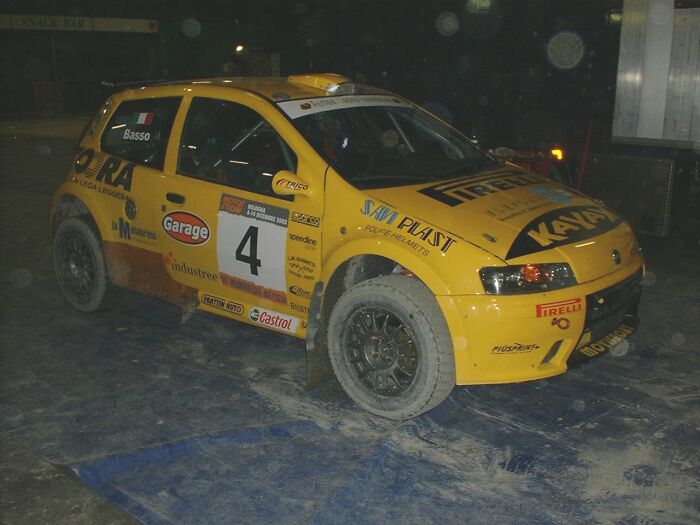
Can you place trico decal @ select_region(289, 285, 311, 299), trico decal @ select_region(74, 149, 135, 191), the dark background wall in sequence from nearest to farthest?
trico decal @ select_region(289, 285, 311, 299), trico decal @ select_region(74, 149, 135, 191), the dark background wall

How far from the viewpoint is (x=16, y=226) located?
9.27 meters

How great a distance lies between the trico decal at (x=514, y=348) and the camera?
13.4ft

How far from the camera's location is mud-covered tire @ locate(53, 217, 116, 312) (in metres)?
5.99

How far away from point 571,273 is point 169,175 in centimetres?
274

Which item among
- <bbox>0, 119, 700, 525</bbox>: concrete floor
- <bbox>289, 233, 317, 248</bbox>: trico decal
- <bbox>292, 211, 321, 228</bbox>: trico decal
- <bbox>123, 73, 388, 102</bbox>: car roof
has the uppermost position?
<bbox>123, 73, 388, 102</bbox>: car roof

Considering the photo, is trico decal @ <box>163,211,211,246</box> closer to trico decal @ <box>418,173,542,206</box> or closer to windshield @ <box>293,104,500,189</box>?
windshield @ <box>293,104,500,189</box>

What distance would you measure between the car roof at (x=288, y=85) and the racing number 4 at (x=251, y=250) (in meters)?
0.86

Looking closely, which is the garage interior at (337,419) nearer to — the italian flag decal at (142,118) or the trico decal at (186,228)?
the trico decal at (186,228)

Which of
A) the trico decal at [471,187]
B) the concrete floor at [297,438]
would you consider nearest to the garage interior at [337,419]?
the concrete floor at [297,438]

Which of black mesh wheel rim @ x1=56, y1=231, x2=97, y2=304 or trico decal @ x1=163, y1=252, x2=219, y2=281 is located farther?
black mesh wheel rim @ x1=56, y1=231, x2=97, y2=304

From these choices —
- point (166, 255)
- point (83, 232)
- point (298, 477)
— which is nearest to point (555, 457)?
point (298, 477)

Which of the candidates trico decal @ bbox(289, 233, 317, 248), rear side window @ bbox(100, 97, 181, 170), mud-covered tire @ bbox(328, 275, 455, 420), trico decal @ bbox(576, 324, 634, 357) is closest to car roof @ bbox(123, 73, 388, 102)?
rear side window @ bbox(100, 97, 181, 170)

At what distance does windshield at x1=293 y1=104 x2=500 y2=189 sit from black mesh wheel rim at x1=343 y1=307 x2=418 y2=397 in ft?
2.55

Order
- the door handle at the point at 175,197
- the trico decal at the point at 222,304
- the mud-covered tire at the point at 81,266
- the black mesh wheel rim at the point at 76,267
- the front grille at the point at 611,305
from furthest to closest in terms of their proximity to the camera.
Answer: the black mesh wheel rim at the point at 76,267 → the mud-covered tire at the point at 81,266 → the door handle at the point at 175,197 → the trico decal at the point at 222,304 → the front grille at the point at 611,305
